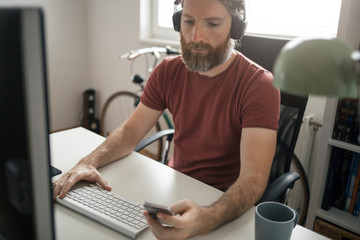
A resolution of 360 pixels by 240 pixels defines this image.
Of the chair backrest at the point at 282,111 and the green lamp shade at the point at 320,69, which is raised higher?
the green lamp shade at the point at 320,69

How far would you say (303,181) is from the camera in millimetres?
1910

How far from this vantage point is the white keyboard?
32.5 inches

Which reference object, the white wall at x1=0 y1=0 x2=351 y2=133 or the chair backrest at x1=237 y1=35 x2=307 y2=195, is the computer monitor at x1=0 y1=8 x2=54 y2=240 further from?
the white wall at x1=0 y1=0 x2=351 y2=133

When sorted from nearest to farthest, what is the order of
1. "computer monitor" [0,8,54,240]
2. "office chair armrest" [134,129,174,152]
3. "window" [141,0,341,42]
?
"computer monitor" [0,8,54,240], "office chair armrest" [134,129,174,152], "window" [141,0,341,42]

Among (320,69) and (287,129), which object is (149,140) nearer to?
(287,129)

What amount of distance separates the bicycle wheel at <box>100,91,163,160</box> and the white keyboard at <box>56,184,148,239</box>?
1.78m

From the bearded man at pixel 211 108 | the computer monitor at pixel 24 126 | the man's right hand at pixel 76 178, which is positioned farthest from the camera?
the bearded man at pixel 211 108

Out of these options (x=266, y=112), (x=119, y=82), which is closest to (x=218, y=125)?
(x=266, y=112)

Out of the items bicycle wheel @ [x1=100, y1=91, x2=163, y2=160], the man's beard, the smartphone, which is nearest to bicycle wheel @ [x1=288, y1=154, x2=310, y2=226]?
the man's beard

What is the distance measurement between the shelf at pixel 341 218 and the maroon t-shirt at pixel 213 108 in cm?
62

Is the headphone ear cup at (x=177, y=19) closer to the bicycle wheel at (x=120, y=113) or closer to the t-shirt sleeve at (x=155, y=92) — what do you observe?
the t-shirt sleeve at (x=155, y=92)

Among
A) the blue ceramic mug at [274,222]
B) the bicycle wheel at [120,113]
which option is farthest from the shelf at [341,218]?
the bicycle wheel at [120,113]

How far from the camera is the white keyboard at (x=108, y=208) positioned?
826 millimetres

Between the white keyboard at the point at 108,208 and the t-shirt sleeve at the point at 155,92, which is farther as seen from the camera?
the t-shirt sleeve at the point at 155,92
